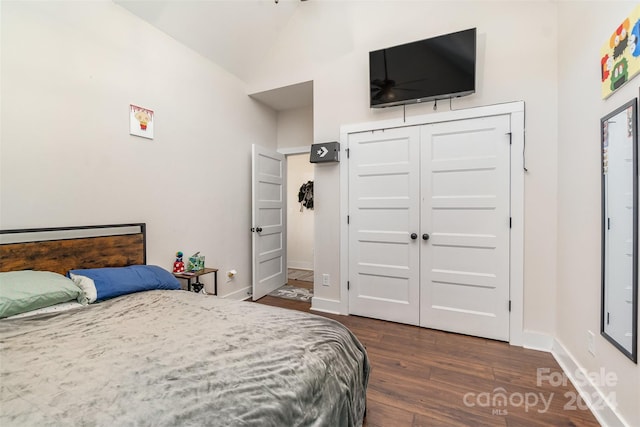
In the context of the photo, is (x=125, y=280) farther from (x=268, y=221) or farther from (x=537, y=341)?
(x=537, y=341)

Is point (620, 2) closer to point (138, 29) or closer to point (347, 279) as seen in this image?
point (347, 279)

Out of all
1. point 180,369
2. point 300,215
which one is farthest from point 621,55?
point 300,215

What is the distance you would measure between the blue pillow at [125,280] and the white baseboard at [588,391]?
2.96 metres

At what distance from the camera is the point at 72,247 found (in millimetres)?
2023

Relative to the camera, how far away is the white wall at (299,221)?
5875mm

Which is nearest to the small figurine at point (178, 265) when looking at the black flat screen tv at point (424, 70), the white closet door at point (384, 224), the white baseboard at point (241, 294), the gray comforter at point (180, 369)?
the white baseboard at point (241, 294)

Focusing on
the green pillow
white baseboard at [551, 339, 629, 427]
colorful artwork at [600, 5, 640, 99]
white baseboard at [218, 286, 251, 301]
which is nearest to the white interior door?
white baseboard at [218, 286, 251, 301]

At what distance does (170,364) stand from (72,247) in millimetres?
1626

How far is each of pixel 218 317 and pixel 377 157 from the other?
2.29 m

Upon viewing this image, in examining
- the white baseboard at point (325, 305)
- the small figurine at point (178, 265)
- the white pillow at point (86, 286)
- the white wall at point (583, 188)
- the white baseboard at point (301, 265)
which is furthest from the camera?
the white baseboard at point (301, 265)

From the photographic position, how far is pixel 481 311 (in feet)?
8.59

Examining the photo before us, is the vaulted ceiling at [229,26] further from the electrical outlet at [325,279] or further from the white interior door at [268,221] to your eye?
the electrical outlet at [325,279]

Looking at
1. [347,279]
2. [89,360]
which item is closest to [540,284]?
[347,279]

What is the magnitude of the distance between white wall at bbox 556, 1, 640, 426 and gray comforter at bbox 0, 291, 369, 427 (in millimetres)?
1423
